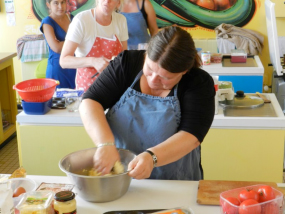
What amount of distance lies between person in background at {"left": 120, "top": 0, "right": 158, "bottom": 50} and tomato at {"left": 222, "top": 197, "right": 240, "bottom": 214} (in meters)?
2.90

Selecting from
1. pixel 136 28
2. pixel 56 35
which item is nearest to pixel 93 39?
pixel 56 35

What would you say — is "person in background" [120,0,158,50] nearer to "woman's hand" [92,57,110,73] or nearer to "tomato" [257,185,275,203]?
"woman's hand" [92,57,110,73]

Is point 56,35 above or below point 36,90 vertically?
above

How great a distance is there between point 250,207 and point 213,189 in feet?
1.18

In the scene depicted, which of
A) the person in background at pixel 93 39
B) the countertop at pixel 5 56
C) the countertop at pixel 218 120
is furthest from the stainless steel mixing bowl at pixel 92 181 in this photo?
the countertop at pixel 5 56

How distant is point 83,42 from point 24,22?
347 cm

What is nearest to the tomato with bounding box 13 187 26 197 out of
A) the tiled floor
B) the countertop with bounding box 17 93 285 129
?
the countertop with bounding box 17 93 285 129

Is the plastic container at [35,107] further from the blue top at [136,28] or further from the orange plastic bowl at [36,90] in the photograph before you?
the blue top at [136,28]

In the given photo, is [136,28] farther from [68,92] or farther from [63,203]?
[63,203]

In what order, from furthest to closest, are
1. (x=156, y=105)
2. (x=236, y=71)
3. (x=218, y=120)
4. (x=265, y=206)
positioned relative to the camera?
1. (x=236, y=71)
2. (x=218, y=120)
3. (x=156, y=105)
4. (x=265, y=206)

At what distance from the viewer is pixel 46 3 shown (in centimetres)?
593

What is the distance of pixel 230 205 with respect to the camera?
4.48 ft

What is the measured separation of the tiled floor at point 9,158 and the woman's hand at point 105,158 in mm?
2326

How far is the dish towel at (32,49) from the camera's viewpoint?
5707 mm
